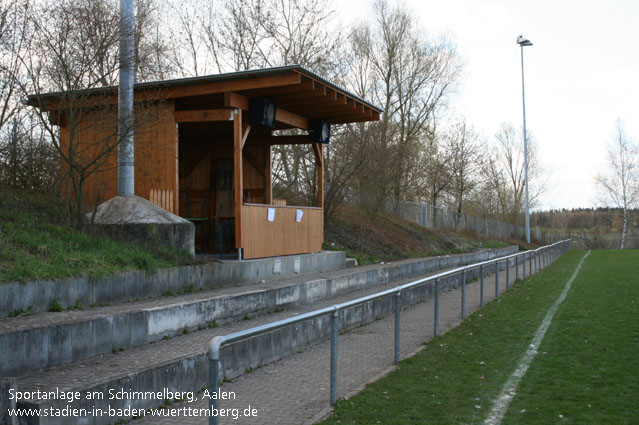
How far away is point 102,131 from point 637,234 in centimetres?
6836

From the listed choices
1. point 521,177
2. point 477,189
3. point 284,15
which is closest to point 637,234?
point 521,177

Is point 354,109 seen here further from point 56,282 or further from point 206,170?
point 56,282

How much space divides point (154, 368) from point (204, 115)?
8.21 m

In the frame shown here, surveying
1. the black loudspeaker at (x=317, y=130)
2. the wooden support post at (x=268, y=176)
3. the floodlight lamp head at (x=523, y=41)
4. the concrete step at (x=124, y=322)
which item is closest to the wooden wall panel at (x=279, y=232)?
the wooden support post at (x=268, y=176)

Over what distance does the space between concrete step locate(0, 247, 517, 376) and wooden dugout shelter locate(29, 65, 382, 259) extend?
2.44 m

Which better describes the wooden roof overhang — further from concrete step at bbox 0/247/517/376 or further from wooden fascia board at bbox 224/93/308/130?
concrete step at bbox 0/247/517/376

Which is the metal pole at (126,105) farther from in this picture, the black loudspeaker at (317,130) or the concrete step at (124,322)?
the black loudspeaker at (317,130)

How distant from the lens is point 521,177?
2574 inches

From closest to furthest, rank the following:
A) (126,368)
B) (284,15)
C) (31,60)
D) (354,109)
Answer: (126,368) → (31,60) → (354,109) → (284,15)

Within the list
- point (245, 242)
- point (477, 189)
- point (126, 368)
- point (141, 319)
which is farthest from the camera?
point (477, 189)

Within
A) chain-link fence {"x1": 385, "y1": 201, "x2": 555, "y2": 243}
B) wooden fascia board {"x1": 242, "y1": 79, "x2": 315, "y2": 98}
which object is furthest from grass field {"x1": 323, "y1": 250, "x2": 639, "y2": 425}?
chain-link fence {"x1": 385, "y1": 201, "x2": 555, "y2": 243}

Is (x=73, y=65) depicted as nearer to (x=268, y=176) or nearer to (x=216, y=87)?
(x=216, y=87)

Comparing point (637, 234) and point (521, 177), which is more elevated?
point (521, 177)

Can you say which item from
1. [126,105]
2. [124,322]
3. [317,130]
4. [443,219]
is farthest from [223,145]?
[443,219]
